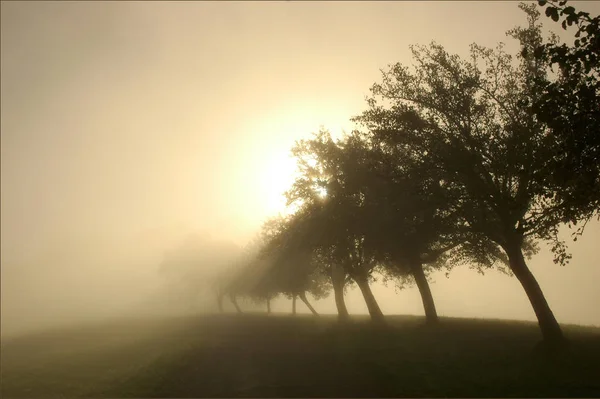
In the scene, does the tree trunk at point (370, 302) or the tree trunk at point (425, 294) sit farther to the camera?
the tree trunk at point (370, 302)

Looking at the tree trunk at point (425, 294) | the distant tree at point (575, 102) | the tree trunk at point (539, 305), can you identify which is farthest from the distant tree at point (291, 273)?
the distant tree at point (575, 102)

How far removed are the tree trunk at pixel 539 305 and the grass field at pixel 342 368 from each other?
106 cm

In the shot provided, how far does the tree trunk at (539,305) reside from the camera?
23.3 metres

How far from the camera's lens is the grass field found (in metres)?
19.6

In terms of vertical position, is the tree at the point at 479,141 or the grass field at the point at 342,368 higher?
the tree at the point at 479,141

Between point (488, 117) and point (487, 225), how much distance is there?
732 centimetres

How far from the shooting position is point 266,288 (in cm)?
6769

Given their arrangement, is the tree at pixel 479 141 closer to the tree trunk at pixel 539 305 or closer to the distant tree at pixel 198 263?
the tree trunk at pixel 539 305

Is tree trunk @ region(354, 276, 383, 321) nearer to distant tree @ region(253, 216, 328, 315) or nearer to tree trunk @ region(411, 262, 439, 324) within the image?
tree trunk @ region(411, 262, 439, 324)

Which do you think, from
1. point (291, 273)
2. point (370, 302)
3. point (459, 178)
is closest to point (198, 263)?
point (291, 273)

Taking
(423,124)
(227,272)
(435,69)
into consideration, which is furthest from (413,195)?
(227,272)

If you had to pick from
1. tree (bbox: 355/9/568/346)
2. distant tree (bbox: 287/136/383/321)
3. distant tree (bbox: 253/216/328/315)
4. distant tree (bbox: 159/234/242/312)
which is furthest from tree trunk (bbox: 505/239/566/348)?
distant tree (bbox: 159/234/242/312)

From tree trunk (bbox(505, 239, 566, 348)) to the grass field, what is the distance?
1060mm

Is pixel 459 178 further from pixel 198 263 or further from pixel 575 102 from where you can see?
pixel 198 263
